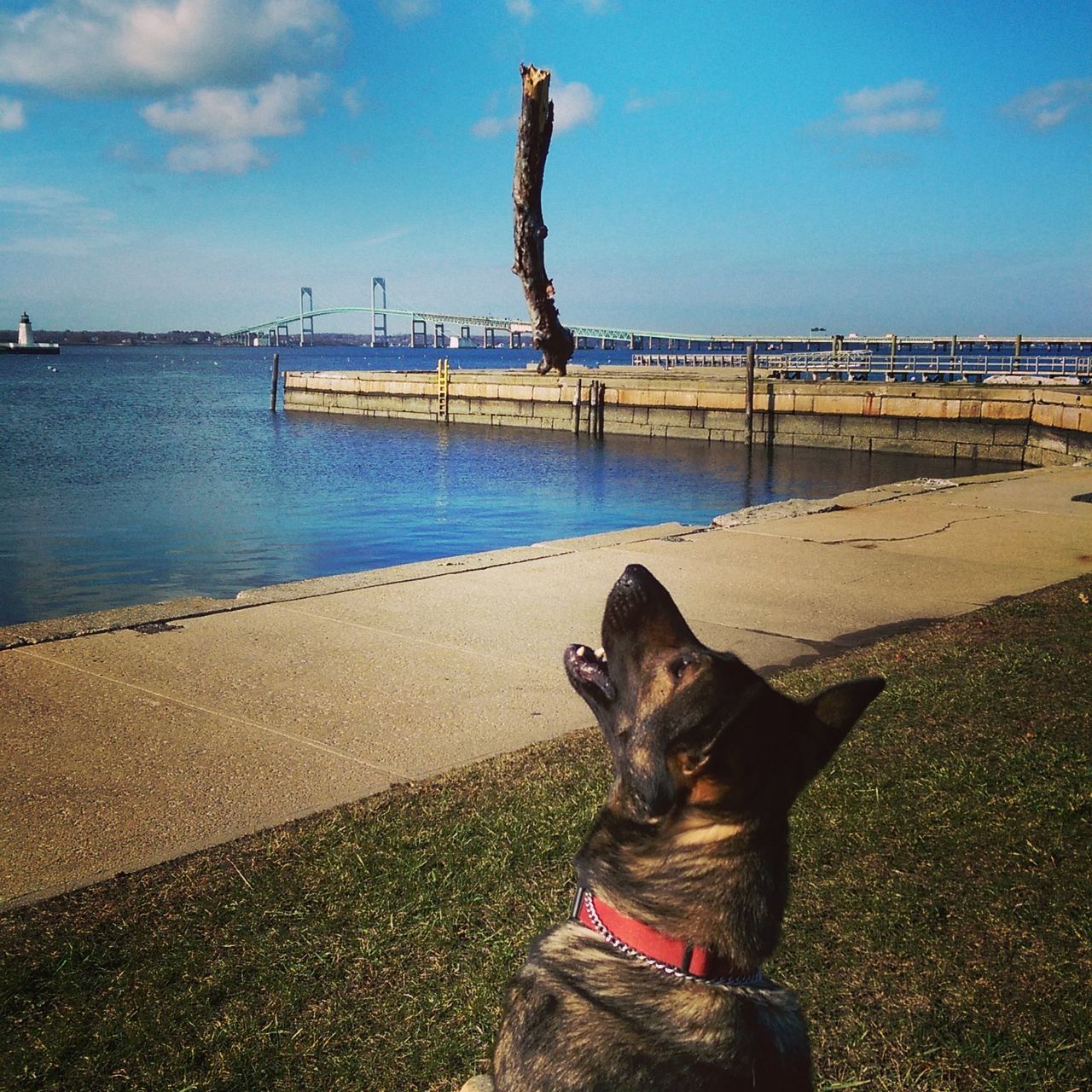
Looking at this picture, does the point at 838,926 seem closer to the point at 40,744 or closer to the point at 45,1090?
the point at 45,1090

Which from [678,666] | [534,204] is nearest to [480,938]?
[678,666]

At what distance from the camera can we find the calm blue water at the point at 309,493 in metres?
15.2

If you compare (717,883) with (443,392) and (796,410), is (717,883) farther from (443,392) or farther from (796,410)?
(443,392)

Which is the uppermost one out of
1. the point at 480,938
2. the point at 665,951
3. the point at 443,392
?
the point at 665,951

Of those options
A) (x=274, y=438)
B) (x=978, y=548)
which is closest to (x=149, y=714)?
(x=978, y=548)

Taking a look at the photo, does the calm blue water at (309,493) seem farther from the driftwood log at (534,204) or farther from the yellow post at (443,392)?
the driftwood log at (534,204)

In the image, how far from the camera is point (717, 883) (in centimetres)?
190

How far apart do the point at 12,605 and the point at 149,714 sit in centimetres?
858

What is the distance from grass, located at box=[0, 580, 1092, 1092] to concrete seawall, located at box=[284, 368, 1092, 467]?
2132 cm

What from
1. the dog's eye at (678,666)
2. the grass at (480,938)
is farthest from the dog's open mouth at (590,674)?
the grass at (480,938)

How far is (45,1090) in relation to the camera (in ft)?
8.33

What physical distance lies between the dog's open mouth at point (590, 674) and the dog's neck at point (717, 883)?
0.27 meters

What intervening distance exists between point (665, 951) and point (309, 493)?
23286mm

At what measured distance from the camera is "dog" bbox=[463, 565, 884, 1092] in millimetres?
1823
